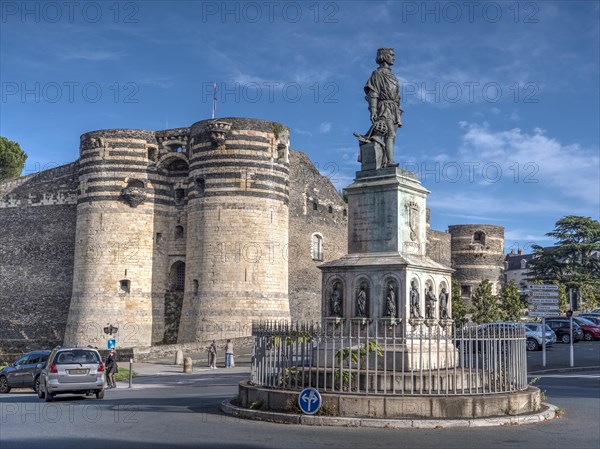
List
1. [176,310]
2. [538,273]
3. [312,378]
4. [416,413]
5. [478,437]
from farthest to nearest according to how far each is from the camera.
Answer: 1. [538,273]
2. [176,310]
3. [312,378]
4. [416,413]
5. [478,437]

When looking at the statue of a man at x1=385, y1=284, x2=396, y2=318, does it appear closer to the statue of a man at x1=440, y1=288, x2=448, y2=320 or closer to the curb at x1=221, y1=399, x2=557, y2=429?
the statue of a man at x1=440, y1=288, x2=448, y2=320

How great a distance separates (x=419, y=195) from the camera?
1422 centimetres

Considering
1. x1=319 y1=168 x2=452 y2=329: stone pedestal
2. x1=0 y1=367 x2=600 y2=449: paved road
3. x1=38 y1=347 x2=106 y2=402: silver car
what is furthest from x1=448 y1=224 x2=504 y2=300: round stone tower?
x1=319 y1=168 x2=452 y2=329: stone pedestal

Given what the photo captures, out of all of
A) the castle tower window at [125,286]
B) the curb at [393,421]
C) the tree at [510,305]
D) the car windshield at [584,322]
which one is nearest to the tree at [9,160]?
the castle tower window at [125,286]

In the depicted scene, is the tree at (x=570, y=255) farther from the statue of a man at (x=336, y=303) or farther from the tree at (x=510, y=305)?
the statue of a man at (x=336, y=303)

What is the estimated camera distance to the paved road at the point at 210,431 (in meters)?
9.95

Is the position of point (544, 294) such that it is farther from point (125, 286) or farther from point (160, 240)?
point (125, 286)

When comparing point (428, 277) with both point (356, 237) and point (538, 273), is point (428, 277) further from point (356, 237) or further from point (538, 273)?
point (538, 273)

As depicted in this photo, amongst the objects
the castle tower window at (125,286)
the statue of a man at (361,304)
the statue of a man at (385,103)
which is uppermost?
the statue of a man at (385,103)

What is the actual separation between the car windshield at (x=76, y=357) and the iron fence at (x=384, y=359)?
5.63m

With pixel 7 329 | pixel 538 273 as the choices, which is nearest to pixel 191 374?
pixel 7 329

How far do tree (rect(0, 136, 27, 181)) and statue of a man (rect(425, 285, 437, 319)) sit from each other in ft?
194

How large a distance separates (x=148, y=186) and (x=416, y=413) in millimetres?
30848

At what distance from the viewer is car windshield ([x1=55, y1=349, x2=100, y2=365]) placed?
17.1m
